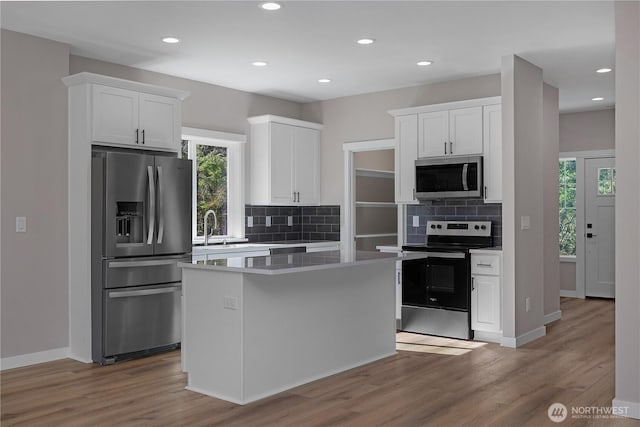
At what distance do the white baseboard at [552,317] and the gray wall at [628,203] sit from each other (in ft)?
10.1

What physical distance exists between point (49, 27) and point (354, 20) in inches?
88.1

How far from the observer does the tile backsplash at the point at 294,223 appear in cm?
702

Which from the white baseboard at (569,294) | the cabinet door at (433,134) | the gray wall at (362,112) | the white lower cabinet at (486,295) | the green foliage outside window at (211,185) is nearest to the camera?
the white lower cabinet at (486,295)

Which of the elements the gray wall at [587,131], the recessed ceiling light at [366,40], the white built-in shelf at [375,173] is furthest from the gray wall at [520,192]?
the gray wall at [587,131]

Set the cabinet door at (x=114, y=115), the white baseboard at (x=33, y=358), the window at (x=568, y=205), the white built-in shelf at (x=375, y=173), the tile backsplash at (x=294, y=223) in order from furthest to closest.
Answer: the window at (x=568, y=205) → the white built-in shelf at (x=375, y=173) → the tile backsplash at (x=294, y=223) → the cabinet door at (x=114, y=115) → the white baseboard at (x=33, y=358)

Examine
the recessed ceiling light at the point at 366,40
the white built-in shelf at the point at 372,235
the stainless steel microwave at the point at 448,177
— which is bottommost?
the white built-in shelf at the point at 372,235

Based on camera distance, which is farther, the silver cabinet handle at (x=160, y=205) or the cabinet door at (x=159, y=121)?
the cabinet door at (x=159, y=121)

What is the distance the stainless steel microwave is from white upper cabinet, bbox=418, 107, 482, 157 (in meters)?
0.10

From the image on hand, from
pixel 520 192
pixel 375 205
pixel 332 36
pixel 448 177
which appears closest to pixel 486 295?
pixel 520 192

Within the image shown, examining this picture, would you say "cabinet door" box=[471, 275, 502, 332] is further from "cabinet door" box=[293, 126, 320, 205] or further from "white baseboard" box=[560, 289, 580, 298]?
"white baseboard" box=[560, 289, 580, 298]

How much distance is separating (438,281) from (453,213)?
0.87 metres

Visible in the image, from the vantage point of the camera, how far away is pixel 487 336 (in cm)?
565

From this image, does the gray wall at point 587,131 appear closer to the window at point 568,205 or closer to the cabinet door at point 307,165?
the window at point 568,205

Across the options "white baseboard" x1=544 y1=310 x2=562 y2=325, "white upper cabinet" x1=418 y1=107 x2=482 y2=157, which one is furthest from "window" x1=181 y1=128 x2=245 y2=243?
"white baseboard" x1=544 y1=310 x2=562 y2=325
